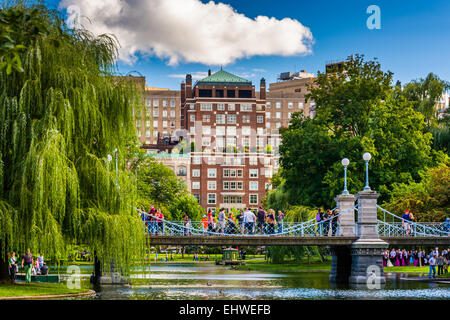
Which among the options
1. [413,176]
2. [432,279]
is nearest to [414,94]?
[413,176]

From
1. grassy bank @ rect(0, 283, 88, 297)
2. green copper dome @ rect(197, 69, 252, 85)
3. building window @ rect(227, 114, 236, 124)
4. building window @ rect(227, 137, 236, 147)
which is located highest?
green copper dome @ rect(197, 69, 252, 85)

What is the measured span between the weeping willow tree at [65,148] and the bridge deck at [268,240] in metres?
9.06

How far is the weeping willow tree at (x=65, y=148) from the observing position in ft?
94.0

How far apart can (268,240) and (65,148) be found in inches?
650

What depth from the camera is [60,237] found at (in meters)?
29.0

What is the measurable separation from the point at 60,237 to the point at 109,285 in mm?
13089

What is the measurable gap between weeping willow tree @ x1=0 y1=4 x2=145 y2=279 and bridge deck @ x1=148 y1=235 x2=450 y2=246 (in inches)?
357

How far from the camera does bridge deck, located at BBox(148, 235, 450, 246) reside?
42281mm

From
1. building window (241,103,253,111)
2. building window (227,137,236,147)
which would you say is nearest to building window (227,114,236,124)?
building window (241,103,253,111)

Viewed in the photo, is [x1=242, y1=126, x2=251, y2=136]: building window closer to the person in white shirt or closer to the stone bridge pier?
the person in white shirt

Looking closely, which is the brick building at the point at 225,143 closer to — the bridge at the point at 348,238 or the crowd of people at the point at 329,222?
the crowd of people at the point at 329,222

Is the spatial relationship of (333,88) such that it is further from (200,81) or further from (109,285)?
(200,81)

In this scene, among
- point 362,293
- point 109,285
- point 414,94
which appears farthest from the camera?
point 414,94

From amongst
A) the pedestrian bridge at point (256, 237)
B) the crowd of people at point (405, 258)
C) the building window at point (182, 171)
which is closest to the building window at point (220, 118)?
the building window at point (182, 171)
